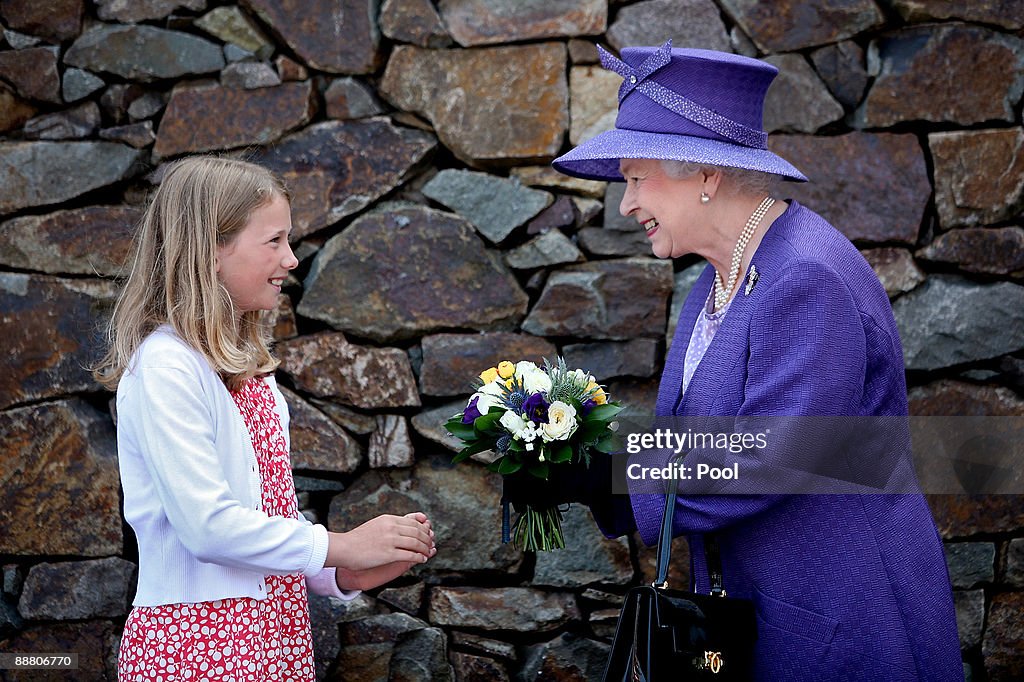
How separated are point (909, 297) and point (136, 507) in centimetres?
254

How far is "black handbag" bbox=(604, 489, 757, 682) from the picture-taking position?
200 cm

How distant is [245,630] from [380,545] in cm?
32

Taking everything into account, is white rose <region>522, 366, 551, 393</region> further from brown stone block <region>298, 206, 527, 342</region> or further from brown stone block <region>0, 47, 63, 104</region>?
brown stone block <region>0, 47, 63, 104</region>

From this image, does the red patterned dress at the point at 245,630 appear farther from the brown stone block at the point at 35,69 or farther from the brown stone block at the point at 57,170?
the brown stone block at the point at 35,69

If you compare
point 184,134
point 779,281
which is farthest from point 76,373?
point 779,281

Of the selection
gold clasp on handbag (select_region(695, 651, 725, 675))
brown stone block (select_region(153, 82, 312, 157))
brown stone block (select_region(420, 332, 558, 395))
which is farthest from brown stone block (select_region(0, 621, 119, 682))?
gold clasp on handbag (select_region(695, 651, 725, 675))

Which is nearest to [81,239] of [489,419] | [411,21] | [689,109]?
[411,21]

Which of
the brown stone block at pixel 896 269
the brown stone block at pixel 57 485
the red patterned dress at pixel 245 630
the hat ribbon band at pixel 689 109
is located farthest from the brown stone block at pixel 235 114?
the brown stone block at pixel 896 269

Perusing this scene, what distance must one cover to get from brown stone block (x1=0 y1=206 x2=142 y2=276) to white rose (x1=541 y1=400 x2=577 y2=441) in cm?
192

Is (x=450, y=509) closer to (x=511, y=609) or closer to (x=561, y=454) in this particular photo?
(x=511, y=609)

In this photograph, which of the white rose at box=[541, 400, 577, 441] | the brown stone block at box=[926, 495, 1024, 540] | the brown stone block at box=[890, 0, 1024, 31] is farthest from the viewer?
the brown stone block at box=[926, 495, 1024, 540]

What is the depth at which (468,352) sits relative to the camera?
3426 millimetres

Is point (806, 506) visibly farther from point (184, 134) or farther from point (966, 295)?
point (184, 134)

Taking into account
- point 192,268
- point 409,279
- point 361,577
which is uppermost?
point 409,279
